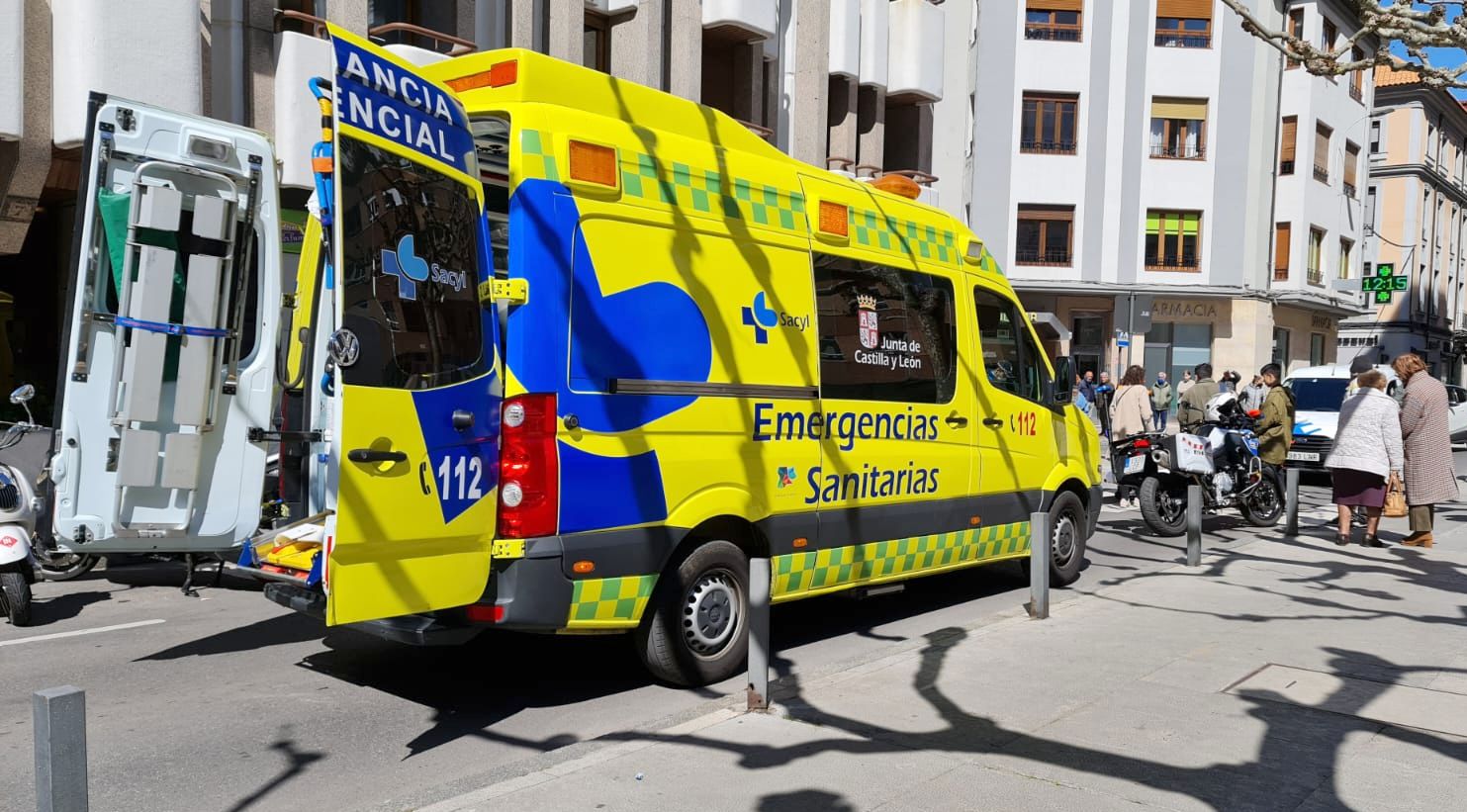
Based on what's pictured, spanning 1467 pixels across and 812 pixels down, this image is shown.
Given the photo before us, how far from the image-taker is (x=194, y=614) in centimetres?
746

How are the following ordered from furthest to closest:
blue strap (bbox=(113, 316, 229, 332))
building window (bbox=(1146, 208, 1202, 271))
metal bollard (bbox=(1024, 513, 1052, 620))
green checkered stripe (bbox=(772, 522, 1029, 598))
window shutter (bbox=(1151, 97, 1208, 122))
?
building window (bbox=(1146, 208, 1202, 271)) → window shutter (bbox=(1151, 97, 1208, 122)) → metal bollard (bbox=(1024, 513, 1052, 620)) → blue strap (bbox=(113, 316, 229, 332)) → green checkered stripe (bbox=(772, 522, 1029, 598))

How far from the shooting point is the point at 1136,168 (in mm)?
32969

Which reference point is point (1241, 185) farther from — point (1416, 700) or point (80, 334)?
point (80, 334)

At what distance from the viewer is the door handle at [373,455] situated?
432 centimetres

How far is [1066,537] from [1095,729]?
3.69 metres

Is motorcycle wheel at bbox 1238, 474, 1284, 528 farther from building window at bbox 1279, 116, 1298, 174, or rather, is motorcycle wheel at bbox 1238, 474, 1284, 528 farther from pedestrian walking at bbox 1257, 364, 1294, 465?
building window at bbox 1279, 116, 1298, 174

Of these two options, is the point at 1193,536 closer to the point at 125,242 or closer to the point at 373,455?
the point at 373,455

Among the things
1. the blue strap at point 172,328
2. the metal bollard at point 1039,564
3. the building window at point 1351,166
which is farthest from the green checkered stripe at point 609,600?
the building window at point 1351,166

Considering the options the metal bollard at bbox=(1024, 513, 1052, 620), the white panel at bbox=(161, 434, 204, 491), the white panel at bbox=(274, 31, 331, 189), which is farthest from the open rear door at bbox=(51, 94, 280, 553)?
the white panel at bbox=(274, 31, 331, 189)

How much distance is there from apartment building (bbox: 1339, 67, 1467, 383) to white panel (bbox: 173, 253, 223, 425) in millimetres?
45403

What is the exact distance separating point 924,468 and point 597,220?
9.20 ft

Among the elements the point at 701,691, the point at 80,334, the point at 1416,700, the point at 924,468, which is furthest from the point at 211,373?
the point at 1416,700

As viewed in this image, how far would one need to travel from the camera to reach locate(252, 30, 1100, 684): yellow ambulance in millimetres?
4520

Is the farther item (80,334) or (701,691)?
(80,334)
